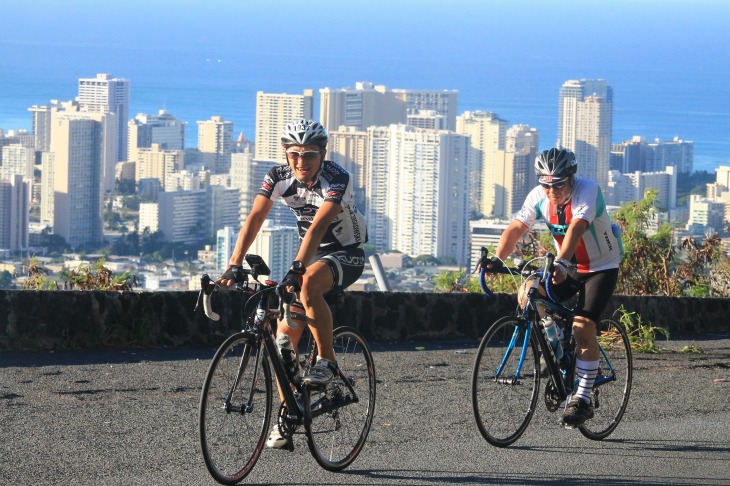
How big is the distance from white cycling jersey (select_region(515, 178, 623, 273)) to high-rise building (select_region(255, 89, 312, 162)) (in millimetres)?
133103

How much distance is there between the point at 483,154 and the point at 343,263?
12393 cm

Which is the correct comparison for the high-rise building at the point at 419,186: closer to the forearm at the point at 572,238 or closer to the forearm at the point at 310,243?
the forearm at the point at 572,238

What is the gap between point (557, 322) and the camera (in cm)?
609

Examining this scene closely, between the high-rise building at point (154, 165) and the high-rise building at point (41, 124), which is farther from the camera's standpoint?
the high-rise building at point (41, 124)

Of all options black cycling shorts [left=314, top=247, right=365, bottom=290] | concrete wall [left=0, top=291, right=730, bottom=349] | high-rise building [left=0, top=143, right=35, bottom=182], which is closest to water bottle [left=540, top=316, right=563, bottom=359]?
black cycling shorts [left=314, top=247, right=365, bottom=290]

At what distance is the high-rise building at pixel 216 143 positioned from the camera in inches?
5531

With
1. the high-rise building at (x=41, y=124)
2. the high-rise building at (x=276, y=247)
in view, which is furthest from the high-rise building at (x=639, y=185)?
the high-rise building at (x=276, y=247)

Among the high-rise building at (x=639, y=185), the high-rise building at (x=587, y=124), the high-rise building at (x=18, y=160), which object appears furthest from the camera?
the high-rise building at (x=587, y=124)

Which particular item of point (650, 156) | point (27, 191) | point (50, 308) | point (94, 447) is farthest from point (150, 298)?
point (650, 156)

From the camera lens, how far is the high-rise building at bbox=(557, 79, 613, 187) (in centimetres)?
12538

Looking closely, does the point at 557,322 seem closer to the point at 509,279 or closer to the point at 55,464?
the point at 55,464

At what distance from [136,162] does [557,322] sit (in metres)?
127

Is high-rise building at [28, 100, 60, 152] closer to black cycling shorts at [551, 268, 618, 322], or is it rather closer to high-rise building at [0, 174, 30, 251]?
high-rise building at [0, 174, 30, 251]

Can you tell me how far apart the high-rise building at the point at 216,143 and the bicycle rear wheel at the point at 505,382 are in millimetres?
134342
